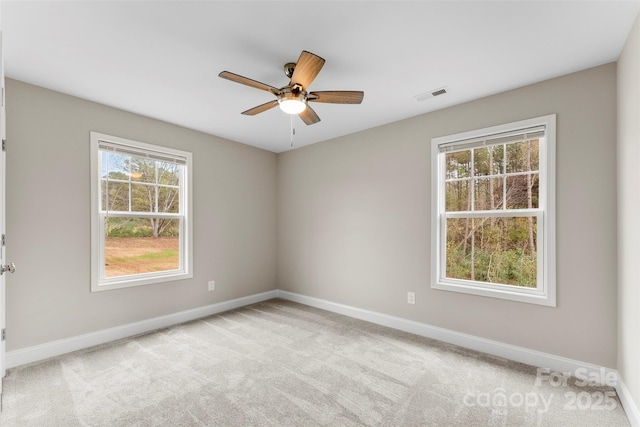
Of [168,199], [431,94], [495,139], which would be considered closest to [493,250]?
[495,139]

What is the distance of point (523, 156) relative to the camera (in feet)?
9.01

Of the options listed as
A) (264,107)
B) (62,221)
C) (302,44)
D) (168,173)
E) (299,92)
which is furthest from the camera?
(168,173)

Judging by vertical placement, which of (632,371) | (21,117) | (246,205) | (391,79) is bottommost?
(632,371)

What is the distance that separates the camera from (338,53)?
2.14m

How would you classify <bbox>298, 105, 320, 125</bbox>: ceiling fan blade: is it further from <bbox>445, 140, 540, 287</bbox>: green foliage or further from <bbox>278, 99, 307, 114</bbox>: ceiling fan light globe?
<bbox>445, 140, 540, 287</bbox>: green foliage

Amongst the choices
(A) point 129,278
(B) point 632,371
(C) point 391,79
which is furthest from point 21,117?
(B) point 632,371

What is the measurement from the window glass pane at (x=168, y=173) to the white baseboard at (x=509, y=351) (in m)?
2.73

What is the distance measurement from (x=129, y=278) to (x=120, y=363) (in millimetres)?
967

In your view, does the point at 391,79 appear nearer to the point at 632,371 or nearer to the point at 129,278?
the point at 632,371

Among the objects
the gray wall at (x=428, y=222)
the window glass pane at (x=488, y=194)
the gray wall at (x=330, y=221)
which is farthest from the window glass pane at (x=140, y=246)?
the window glass pane at (x=488, y=194)

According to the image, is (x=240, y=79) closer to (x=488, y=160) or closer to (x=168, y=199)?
(x=168, y=199)

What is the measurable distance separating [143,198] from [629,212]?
4368 millimetres

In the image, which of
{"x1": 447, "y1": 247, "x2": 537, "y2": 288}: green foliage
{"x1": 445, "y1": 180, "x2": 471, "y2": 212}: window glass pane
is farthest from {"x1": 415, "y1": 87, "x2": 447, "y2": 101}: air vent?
{"x1": 447, "y1": 247, "x2": 537, "y2": 288}: green foliage

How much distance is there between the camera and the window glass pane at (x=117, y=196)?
313 centimetres
